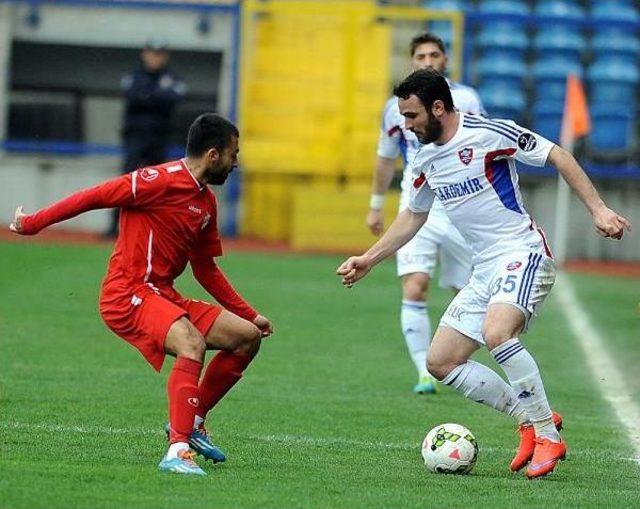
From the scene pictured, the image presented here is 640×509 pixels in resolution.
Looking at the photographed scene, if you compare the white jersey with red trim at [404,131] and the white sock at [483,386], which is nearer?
the white sock at [483,386]

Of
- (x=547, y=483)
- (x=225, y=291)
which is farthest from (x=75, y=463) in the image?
(x=547, y=483)

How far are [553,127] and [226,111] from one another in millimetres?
4698

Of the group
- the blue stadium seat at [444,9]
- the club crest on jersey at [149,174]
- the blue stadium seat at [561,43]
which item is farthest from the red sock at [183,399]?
the blue stadium seat at [561,43]

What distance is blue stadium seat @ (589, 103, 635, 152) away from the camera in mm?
22281

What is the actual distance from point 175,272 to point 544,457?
6.23 feet

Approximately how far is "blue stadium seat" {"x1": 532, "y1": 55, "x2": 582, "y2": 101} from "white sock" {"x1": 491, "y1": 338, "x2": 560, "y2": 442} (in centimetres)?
1617

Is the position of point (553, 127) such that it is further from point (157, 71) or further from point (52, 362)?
point (52, 362)

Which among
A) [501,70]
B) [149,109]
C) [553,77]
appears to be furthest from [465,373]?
[553,77]

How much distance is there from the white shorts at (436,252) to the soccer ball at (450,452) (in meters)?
3.06

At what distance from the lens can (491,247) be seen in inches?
296

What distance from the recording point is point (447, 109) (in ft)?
24.3

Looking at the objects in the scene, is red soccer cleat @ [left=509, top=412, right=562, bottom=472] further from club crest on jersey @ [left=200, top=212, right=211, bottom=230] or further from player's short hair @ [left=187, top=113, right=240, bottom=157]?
player's short hair @ [left=187, top=113, right=240, bottom=157]

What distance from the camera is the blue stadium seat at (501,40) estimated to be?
23.2 m

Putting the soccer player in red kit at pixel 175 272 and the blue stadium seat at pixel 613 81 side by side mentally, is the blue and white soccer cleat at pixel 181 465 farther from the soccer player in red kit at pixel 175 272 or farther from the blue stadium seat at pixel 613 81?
the blue stadium seat at pixel 613 81
